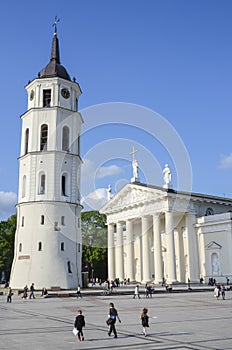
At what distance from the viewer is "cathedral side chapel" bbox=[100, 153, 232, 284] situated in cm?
6156

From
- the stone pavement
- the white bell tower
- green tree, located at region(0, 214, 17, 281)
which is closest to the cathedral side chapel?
green tree, located at region(0, 214, 17, 281)

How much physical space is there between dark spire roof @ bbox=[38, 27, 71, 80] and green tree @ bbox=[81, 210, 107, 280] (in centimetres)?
3860

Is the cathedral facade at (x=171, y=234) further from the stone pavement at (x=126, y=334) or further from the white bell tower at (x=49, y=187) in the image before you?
the stone pavement at (x=126, y=334)

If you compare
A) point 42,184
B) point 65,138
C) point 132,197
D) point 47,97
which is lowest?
point 42,184

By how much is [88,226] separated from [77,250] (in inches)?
1546

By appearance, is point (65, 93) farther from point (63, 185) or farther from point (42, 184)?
point (42, 184)

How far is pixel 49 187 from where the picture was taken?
45750mm

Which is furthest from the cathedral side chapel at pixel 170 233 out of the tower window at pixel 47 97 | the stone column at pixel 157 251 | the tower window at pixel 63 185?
the tower window at pixel 47 97

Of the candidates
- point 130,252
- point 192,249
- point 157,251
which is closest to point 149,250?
point 157,251

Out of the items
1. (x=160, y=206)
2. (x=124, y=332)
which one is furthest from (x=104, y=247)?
(x=124, y=332)

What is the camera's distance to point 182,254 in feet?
226

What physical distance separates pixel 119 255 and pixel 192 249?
14.5 metres

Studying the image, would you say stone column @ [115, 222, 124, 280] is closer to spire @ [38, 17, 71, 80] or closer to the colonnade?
the colonnade

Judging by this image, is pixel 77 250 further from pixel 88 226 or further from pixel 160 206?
pixel 88 226
